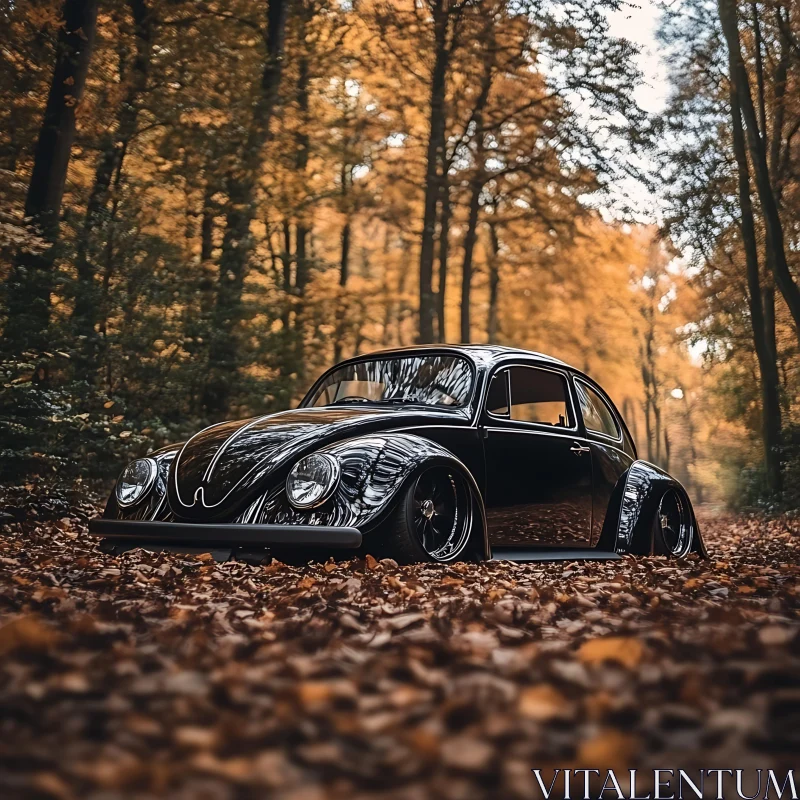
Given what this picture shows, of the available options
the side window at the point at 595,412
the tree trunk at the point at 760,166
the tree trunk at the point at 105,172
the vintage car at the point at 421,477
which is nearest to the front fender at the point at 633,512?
the vintage car at the point at 421,477

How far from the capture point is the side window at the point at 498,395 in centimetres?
717

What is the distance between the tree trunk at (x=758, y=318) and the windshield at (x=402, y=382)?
529 inches

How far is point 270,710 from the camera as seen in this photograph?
7.92 feet

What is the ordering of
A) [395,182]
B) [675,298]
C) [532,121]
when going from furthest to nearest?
[675,298] → [395,182] → [532,121]

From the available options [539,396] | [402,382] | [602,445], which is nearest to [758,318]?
[602,445]

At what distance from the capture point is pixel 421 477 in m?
5.89

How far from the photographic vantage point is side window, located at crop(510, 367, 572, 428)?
299 inches

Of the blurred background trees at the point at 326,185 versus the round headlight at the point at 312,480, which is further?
the blurred background trees at the point at 326,185

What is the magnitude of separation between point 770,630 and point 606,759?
1.25 m

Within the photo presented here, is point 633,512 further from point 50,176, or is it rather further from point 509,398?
point 50,176

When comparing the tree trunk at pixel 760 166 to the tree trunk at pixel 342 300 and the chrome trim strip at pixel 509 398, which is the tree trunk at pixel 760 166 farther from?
the chrome trim strip at pixel 509 398

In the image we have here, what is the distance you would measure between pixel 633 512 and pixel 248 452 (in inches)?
145

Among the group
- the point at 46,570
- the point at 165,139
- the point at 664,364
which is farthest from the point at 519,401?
the point at 664,364

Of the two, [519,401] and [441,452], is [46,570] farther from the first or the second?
[519,401]
